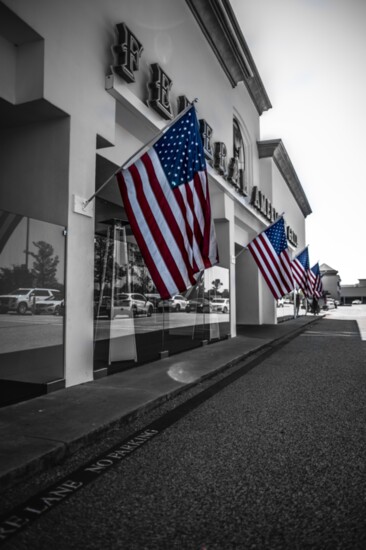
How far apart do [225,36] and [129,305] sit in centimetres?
978

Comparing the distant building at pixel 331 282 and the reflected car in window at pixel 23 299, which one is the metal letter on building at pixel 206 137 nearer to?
the reflected car in window at pixel 23 299

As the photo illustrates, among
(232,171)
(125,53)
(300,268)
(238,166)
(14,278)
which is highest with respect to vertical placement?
(238,166)

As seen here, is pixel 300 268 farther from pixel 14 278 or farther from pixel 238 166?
pixel 14 278

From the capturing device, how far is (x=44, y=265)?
223 inches

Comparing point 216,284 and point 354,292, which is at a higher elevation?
point 354,292

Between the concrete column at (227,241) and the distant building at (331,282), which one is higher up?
the distant building at (331,282)

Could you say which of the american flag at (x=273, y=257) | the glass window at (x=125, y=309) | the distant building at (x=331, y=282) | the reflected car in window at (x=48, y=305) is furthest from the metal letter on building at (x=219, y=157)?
the distant building at (x=331, y=282)

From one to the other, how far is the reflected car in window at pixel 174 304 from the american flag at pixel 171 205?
2.96 m

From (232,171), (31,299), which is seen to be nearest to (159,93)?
(31,299)

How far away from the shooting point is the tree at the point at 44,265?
554 cm

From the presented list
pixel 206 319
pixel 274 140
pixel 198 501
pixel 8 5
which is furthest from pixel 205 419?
pixel 274 140

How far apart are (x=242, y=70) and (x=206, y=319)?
9.20 m

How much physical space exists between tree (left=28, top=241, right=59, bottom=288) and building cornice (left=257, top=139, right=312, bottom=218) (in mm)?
17147

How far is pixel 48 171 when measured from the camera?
6.16 metres
